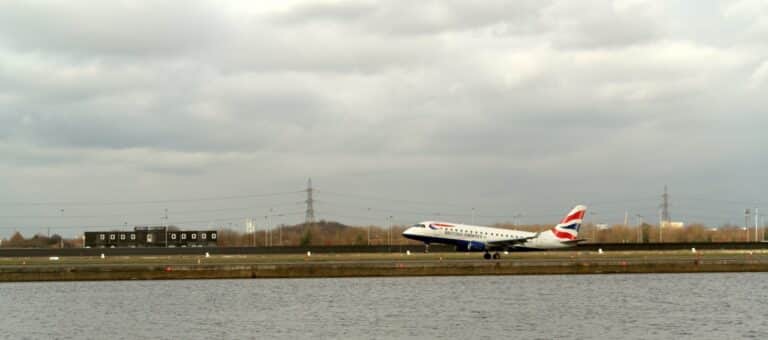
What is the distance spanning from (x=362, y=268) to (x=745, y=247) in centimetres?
7680

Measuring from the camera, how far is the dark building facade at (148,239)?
16300 centimetres

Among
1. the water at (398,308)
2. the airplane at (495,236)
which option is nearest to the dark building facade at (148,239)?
A: the airplane at (495,236)

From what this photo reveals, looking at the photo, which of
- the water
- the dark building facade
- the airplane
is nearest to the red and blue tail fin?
the airplane

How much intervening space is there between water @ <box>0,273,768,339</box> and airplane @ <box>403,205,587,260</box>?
108ft

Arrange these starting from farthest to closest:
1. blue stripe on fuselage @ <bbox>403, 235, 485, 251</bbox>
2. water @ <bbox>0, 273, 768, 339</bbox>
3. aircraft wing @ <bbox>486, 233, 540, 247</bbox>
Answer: blue stripe on fuselage @ <bbox>403, 235, 485, 251</bbox> → aircraft wing @ <bbox>486, 233, 540, 247</bbox> → water @ <bbox>0, 273, 768, 339</bbox>

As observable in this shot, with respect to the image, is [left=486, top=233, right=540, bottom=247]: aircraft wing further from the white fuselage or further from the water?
the water

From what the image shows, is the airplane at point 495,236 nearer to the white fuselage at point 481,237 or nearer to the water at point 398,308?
the white fuselage at point 481,237

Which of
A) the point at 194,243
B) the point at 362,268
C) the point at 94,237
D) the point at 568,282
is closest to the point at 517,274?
the point at 568,282

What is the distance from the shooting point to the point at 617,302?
59.1m

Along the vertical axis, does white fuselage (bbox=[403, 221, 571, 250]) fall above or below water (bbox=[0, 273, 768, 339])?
above

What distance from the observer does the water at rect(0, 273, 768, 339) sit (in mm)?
46812

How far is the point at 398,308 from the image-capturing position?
56594mm

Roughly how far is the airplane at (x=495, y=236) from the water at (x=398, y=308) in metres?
33.0

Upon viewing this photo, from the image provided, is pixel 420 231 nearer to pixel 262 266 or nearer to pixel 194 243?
pixel 262 266
